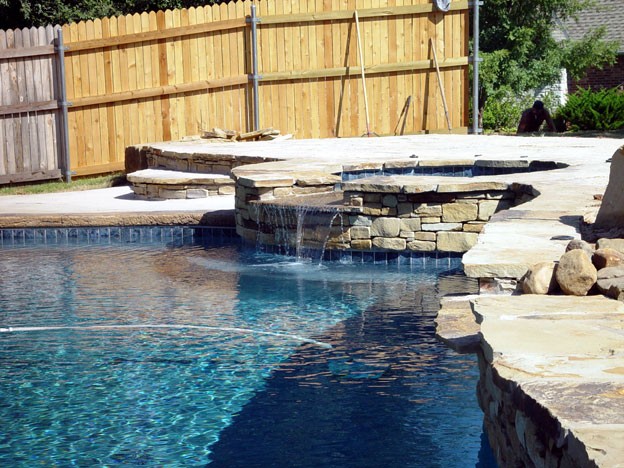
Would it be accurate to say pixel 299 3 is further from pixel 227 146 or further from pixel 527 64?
pixel 527 64

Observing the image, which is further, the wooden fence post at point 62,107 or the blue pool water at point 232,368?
the wooden fence post at point 62,107

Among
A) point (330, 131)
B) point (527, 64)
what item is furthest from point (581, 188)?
point (527, 64)

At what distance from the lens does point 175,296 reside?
723 centimetres

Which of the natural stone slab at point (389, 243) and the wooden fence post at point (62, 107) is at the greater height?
the wooden fence post at point (62, 107)

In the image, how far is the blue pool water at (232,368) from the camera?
14.1 ft

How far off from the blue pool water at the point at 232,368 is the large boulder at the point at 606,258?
89 cm

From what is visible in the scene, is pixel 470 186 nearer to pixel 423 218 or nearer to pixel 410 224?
pixel 423 218

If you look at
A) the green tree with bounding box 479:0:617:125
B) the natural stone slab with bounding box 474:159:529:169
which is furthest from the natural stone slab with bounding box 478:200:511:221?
the green tree with bounding box 479:0:617:125

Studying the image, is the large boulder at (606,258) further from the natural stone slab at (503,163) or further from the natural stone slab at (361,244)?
the natural stone slab at (503,163)

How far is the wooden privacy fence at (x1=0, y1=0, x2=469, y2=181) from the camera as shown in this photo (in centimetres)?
1425

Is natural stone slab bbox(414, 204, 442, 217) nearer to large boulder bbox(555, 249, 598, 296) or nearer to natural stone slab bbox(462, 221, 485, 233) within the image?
natural stone slab bbox(462, 221, 485, 233)

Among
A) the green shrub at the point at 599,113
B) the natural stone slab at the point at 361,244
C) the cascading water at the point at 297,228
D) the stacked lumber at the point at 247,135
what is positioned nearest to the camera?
the natural stone slab at the point at 361,244

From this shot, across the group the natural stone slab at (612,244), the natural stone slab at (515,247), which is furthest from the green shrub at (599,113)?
the natural stone slab at (612,244)

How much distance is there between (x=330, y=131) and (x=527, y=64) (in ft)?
32.2
